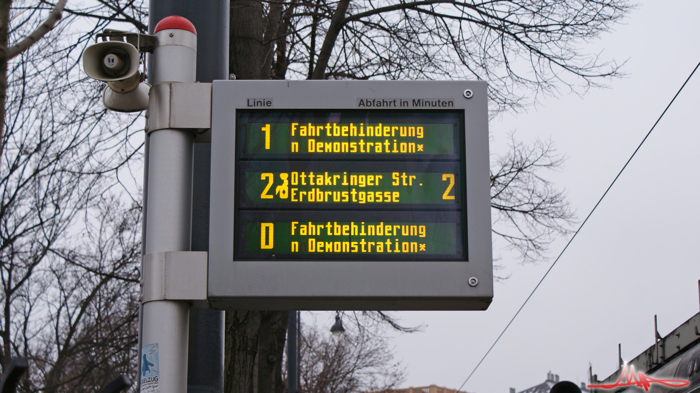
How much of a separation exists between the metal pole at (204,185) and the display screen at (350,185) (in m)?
0.35

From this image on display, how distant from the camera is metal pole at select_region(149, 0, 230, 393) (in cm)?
448

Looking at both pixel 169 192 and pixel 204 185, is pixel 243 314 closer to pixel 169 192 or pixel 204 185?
pixel 204 185

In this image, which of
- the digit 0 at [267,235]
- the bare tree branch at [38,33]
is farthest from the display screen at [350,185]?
the bare tree branch at [38,33]

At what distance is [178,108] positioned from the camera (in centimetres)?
423

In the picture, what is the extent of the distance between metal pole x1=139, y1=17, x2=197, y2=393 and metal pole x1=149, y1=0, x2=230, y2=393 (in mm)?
263

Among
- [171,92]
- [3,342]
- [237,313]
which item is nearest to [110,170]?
[237,313]

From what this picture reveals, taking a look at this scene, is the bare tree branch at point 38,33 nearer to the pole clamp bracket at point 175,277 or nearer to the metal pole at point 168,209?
the metal pole at point 168,209

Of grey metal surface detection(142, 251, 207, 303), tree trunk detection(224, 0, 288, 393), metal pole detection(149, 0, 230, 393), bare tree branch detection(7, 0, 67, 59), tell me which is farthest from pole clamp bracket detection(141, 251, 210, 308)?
tree trunk detection(224, 0, 288, 393)

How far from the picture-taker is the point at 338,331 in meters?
15.9

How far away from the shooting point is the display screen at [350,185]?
417 cm

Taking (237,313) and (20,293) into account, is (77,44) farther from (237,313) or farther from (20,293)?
(20,293)

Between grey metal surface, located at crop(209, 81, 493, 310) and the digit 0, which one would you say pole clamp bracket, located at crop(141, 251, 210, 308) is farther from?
the digit 0

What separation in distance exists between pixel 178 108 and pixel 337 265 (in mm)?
1086

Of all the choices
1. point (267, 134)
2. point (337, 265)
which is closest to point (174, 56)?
point (267, 134)
